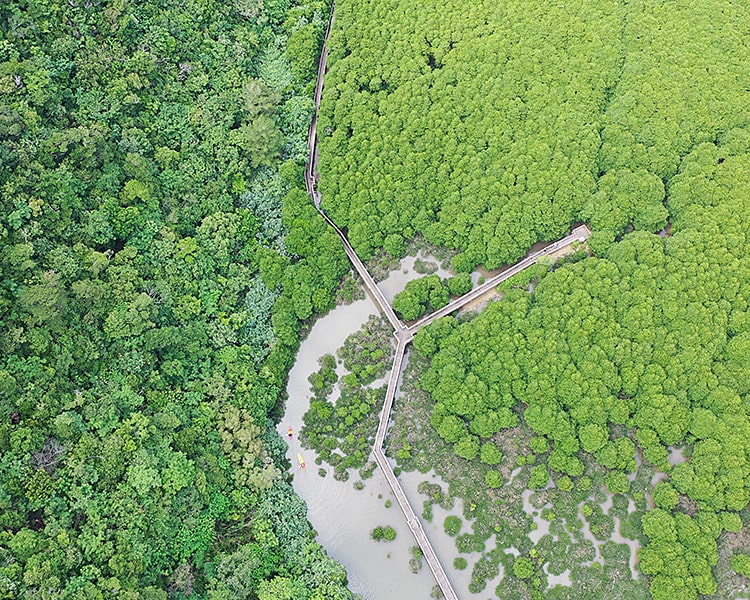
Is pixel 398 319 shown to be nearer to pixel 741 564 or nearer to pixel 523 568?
pixel 523 568

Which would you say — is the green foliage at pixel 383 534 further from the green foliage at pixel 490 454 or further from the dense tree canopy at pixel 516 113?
the dense tree canopy at pixel 516 113

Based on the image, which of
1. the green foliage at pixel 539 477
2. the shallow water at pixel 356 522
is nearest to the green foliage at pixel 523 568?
the green foliage at pixel 539 477

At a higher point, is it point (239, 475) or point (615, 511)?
point (239, 475)

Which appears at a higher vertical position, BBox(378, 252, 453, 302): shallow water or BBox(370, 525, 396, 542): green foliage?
BBox(378, 252, 453, 302): shallow water

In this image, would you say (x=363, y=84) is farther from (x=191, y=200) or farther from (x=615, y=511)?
(x=615, y=511)

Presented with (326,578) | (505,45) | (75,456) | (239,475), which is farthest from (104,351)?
(505,45)

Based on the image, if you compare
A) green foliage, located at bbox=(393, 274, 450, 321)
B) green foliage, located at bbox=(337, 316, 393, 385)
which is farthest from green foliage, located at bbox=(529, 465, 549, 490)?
green foliage, located at bbox=(393, 274, 450, 321)

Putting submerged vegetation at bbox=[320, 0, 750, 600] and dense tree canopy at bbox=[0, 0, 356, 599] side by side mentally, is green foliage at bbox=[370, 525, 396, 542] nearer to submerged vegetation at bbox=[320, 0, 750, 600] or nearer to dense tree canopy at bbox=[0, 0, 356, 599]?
dense tree canopy at bbox=[0, 0, 356, 599]

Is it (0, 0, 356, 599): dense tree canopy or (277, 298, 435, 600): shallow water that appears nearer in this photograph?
(0, 0, 356, 599): dense tree canopy
